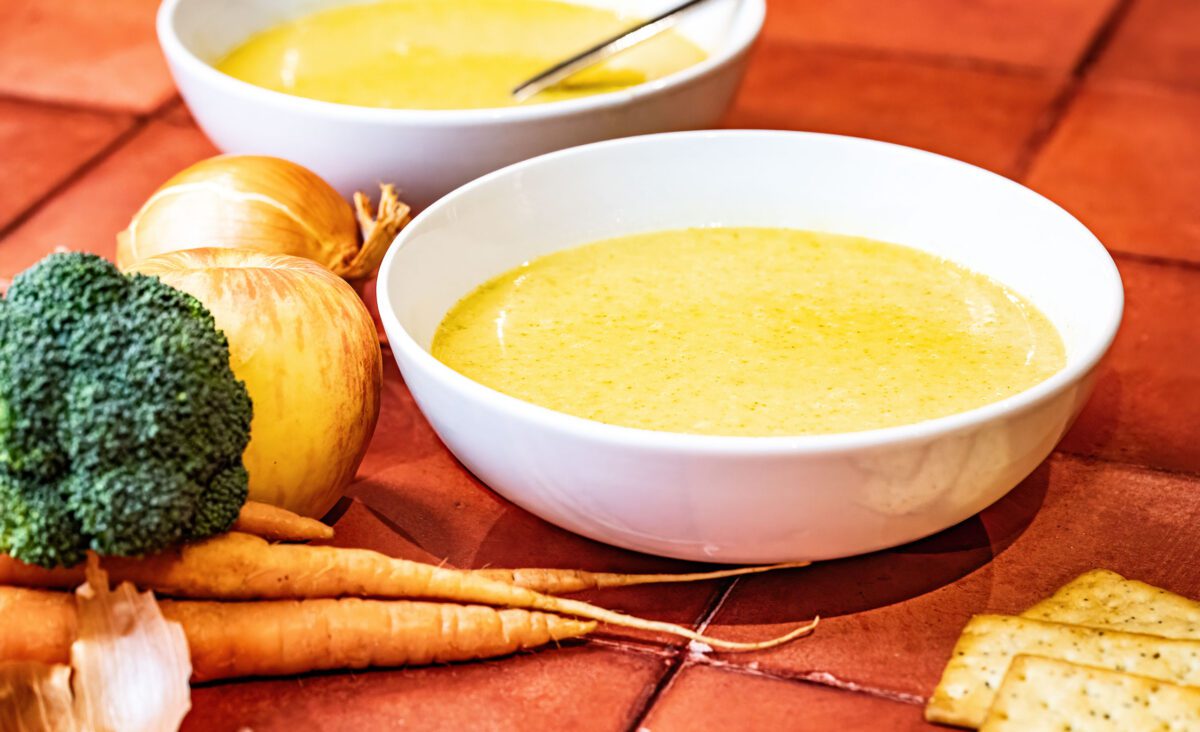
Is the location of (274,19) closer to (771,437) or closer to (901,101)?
(901,101)

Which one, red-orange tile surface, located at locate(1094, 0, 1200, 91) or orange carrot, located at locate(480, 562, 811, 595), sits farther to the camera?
red-orange tile surface, located at locate(1094, 0, 1200, 91)

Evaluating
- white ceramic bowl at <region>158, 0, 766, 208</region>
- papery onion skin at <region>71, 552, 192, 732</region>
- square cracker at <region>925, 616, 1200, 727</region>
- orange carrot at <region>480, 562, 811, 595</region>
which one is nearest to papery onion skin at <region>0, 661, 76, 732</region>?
papery onion skin at <region>71, 552, 192, 732</region>

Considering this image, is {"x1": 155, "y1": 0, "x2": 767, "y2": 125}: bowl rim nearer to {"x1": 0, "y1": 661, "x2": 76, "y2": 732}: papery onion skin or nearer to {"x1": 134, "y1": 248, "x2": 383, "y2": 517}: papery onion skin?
{"x1": 134, "y1": 248, "x2": 383, "y2": 517}: papery onion skin

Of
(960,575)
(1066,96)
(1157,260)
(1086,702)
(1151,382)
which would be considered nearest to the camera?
(1086,702)

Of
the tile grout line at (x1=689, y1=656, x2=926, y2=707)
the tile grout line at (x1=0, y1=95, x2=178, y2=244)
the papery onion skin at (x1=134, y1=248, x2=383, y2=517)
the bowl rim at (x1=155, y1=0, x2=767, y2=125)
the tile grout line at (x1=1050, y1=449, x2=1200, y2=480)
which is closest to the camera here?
the tile grout line at (x1=689, y1=656, x2=926, y2=707)

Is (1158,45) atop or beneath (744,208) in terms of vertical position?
beneath

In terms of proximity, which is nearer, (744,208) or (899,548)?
(899,548)

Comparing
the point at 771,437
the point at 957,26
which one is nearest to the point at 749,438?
the point at 771,437

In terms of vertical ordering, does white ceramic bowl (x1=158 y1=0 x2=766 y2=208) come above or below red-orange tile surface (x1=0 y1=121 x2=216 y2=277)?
above

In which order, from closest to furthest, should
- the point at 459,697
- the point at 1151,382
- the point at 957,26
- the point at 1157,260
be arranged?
the point at 459,697 → the point at 1151,382 → the point at 1157,260 → the point at 957,26
